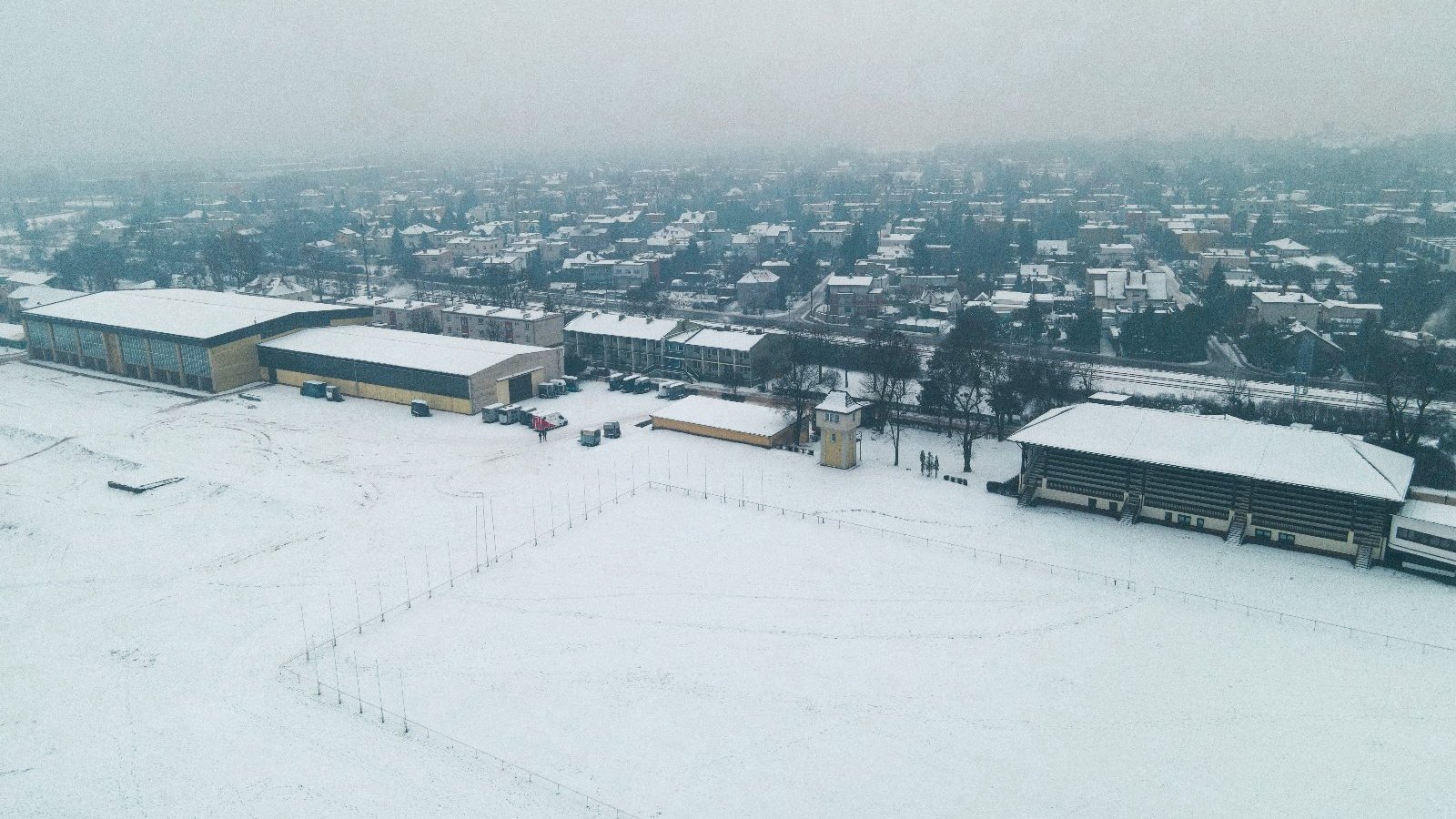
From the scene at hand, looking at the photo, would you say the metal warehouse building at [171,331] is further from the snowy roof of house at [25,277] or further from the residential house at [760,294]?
the residential house at [760,294]

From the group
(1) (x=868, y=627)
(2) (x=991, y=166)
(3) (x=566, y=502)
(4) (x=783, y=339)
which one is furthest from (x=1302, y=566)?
(2) (x=991, y=166)

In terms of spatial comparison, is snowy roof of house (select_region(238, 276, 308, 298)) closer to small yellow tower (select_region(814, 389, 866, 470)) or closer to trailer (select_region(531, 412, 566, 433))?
trailer (select_region(531, 412, 566, 433))

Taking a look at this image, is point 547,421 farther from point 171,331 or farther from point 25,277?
point 25,277

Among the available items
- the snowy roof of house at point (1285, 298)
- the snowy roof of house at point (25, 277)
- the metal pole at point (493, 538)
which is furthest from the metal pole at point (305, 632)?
the snowy roof of house at point (25, 277)

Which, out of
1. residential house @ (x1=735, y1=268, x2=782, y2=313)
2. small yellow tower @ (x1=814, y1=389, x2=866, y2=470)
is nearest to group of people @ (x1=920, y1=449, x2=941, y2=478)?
small yellow tower @ (x1=814, y1=389, x2=866, y2=470)

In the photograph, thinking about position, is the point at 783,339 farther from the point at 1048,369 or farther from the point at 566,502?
the point at 566,502

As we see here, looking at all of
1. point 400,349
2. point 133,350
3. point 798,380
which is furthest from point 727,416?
point 133,350
